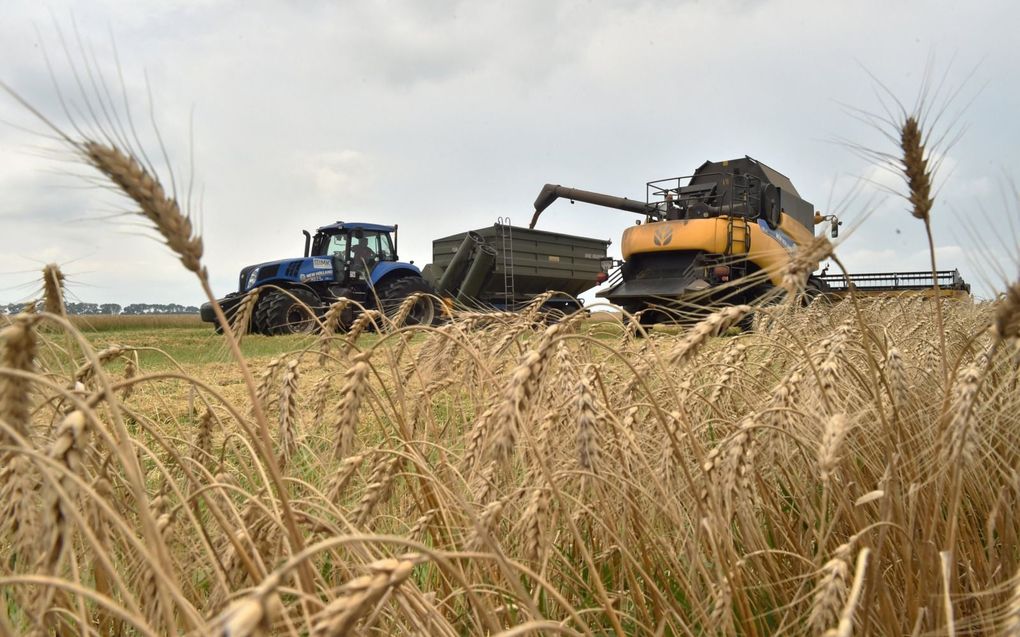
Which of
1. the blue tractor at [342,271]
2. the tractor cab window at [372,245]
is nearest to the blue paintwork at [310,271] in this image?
the blue tractor at [342,271]

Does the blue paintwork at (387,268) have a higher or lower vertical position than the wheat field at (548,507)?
higher

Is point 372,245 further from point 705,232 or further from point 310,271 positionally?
point 705,232

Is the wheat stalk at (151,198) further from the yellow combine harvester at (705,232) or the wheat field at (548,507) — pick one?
the yellow combine harvester at (705,232)

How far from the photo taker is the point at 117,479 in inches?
79.0

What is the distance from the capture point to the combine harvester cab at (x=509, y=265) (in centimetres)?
1616

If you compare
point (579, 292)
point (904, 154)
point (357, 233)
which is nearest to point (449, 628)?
point (904, 154)

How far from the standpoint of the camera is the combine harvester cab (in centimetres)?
1616

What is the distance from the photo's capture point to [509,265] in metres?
16.6

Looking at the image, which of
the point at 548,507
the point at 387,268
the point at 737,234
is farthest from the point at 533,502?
the point at 387,268

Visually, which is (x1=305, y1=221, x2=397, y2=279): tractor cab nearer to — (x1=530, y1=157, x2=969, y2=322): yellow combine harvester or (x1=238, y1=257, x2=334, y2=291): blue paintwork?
(x1=238, y1=257, x2=334, y2=291): blue paintwork

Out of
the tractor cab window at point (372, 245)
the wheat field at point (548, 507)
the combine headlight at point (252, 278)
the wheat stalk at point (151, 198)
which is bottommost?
the wheat field at point (548, 507)

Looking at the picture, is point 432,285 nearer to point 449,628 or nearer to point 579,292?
point 579,292

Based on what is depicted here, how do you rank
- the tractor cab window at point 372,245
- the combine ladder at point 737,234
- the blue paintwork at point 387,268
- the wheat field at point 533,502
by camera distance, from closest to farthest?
the wheat field at point 533,502 < the combine ladder at point 737,234 < the tractor cab window at point 372,245 < the blue paintwork at point 387,268

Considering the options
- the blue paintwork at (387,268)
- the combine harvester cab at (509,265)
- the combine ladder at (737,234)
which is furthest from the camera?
the combine harvester cab at (509,265)
